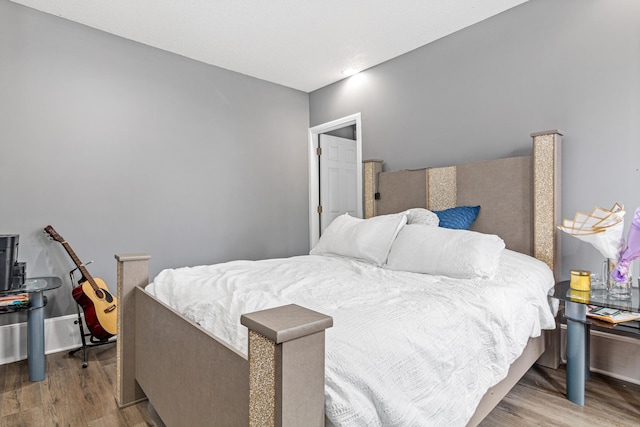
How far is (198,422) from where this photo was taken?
4.01 feet

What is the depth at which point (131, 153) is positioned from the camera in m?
3.06

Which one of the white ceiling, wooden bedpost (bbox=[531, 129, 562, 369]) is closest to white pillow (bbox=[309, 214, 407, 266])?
wooden bedpost (bbox=[531, 129, 562, 369])

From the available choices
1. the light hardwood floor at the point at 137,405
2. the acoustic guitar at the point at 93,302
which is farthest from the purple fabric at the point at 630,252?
the acoustic guitar at the point at 93,302

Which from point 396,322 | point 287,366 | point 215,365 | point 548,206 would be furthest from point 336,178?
point 287,366

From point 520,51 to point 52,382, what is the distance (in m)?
3.90

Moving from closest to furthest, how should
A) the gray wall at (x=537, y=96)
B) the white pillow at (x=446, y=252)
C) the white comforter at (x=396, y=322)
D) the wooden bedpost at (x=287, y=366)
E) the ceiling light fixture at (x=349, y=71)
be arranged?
the wooden bedpost at (x=287, y=366)
the white comforter at (x=396, y=322)
the white pillow at (x=446, y=252)
the gray wall at (x=537, y=96)
the ceiling light fixture at (x=349, y=71)

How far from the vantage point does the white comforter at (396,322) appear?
940 mm

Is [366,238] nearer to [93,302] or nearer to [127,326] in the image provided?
[127,326]

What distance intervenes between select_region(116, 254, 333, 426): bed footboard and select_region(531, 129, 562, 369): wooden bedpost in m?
2.11

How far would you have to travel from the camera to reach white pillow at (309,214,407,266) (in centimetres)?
235

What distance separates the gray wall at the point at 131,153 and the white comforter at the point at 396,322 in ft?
4.57

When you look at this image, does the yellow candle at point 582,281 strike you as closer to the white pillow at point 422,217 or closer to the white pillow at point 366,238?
the white pillow at point 422,217

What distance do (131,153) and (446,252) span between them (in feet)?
8.90

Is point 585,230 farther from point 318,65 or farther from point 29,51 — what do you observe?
point 29,51
